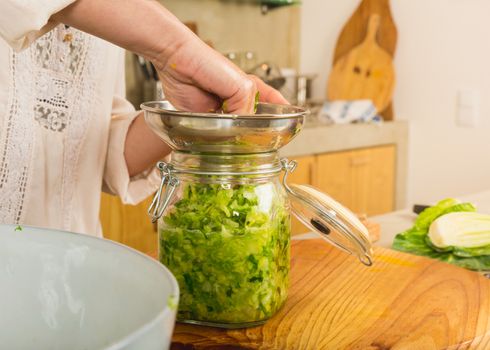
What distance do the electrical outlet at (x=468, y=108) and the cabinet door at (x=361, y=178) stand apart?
13.0 inches

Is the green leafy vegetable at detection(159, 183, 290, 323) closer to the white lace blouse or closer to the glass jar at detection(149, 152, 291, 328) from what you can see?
the glass jar at detection(149, 152, 291, 328)

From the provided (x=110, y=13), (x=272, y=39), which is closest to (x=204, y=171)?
(x=110, y=13)

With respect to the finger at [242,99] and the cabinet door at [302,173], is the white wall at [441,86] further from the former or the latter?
the finger at [242,99]

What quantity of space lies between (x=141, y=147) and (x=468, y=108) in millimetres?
1854

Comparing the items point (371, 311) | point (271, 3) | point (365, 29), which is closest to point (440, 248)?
point (371, 311)

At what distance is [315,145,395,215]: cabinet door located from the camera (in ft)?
8.27

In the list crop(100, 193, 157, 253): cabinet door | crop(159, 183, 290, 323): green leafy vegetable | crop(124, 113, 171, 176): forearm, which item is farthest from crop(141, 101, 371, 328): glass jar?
crop(100, 193, 157, 253): cabinet door

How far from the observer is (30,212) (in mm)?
970

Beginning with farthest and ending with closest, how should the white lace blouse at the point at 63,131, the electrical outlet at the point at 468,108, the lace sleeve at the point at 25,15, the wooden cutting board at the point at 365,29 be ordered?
the wooden cutting board at the point at 365,29, the electrical outlet at the point at 468,108, the white lace blouse at the point at 63,131, the lace sleeve at the point at 25,15

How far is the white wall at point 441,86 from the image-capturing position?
246 cm

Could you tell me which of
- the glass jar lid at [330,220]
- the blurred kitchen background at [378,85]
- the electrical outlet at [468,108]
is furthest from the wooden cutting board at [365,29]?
the glass jar lid at [330,220]

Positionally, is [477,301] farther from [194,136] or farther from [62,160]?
[62,160]

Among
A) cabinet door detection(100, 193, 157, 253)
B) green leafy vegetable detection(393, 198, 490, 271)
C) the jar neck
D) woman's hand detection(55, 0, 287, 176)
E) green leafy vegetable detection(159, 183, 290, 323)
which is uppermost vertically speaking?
woman's hand detection(55, 0, 287, 176)

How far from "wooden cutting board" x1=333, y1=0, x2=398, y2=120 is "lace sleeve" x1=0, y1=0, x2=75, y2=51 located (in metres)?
2.36
